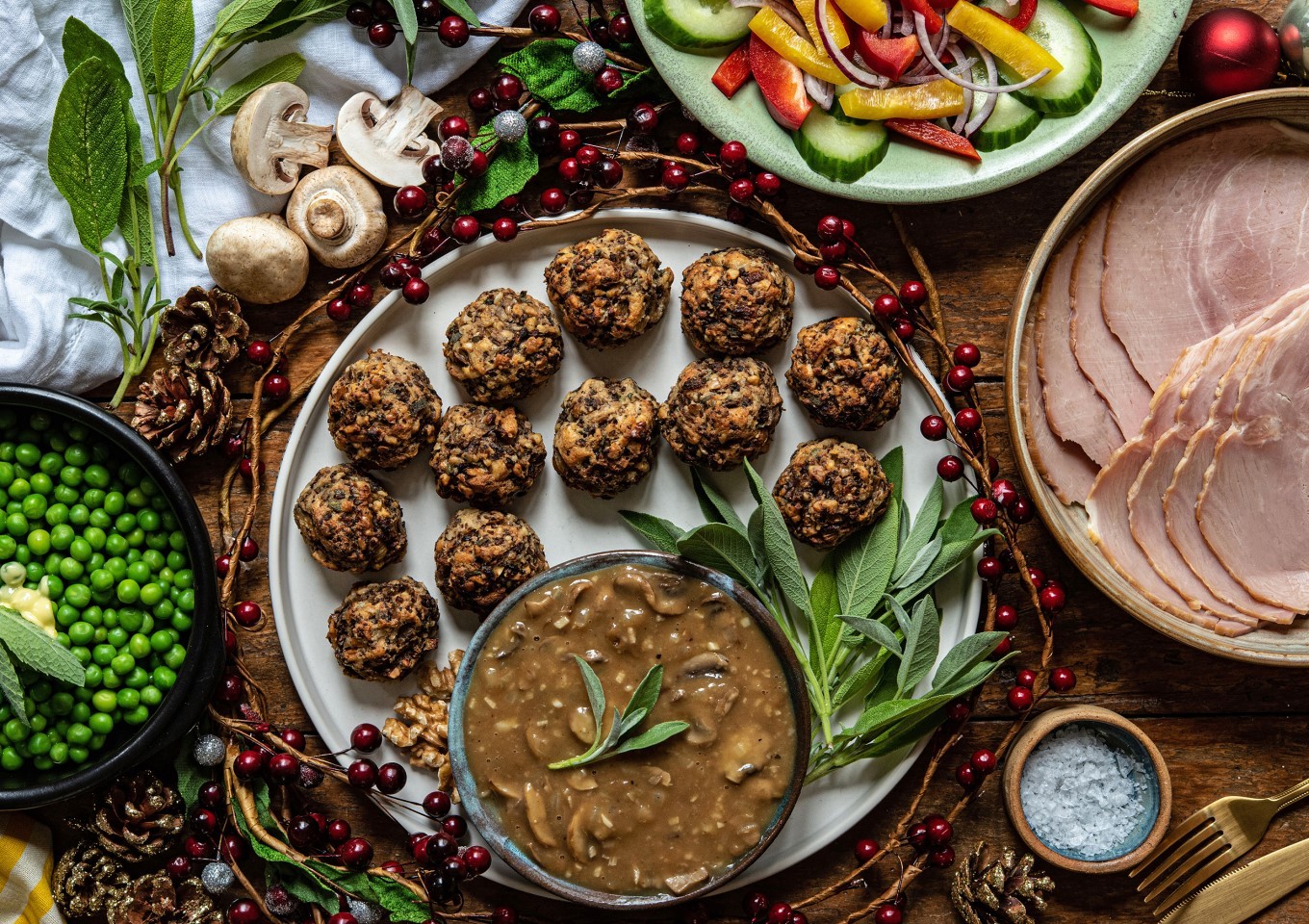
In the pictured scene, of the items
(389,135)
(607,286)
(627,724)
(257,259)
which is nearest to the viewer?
(627,724)

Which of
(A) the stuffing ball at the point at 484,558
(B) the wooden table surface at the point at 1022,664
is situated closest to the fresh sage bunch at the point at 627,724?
(A) the stuffing ball at the point at 484,558

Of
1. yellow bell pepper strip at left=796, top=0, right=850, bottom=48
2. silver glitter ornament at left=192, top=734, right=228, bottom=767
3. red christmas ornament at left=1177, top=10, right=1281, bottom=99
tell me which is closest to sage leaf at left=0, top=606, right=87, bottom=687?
silver glitter ornament at left=192, top=734, right=228, bottom=767

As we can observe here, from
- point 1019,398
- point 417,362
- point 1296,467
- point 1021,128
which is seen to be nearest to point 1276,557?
point 1296,467

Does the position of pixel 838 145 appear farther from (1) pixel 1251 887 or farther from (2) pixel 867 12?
(1) pixel 1251 887

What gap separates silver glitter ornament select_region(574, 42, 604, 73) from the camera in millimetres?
3023

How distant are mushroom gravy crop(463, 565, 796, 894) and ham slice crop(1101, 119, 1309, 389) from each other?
5.24 feet

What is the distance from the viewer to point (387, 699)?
3.24m

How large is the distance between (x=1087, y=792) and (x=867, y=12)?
99.5 inches

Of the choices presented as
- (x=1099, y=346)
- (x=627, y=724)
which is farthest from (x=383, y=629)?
(x=1099, y=346)

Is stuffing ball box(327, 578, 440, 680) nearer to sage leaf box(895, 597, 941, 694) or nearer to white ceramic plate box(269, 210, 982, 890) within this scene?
white ceramic plate box(269, 210, 982, 890)

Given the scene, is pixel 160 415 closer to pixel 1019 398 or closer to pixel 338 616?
pixel 338 616

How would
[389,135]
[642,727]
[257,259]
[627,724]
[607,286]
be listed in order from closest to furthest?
[627,724]
[642,727]
[607,286]
[257,259]
[389,135]

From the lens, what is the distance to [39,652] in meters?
2.82

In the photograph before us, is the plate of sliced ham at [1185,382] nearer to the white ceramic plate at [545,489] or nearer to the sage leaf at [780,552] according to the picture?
the white ceramic plate at [545,489]
